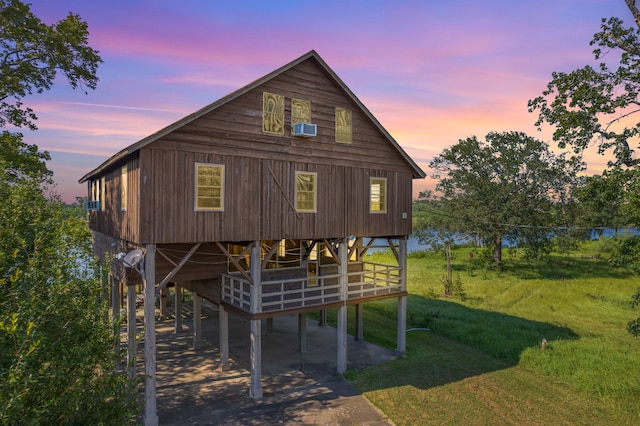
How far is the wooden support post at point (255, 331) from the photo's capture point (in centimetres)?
1486

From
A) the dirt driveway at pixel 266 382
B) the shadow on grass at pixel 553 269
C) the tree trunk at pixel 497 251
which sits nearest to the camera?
the dirt driveway at pixel 266 382

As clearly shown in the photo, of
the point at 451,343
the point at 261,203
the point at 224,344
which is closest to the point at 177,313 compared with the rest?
the point at 224,344

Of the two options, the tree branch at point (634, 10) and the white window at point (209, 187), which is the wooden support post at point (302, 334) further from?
the tree branch at point (634, 10)

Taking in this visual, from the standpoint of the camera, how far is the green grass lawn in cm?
1411

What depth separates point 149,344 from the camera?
12.8m

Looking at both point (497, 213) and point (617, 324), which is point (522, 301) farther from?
point (497, 213)

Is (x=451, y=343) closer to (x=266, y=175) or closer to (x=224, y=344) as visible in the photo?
(x=224, y=344)

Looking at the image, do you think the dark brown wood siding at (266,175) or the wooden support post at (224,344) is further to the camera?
the wooden support post at (224,344)

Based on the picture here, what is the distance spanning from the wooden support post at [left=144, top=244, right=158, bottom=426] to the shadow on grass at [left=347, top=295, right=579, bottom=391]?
7.44 metres

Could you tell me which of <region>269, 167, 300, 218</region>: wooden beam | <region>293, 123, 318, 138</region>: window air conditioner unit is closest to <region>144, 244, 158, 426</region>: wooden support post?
<region>269, 167, 300, 218</region>: wooden beam

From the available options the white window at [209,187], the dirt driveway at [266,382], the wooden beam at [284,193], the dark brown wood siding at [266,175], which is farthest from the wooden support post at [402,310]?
the white window at [209,187]

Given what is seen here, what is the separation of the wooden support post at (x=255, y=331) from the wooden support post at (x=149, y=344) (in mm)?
3414

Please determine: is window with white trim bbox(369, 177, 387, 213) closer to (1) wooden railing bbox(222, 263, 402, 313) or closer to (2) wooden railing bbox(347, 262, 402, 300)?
(2) wooden railing bbox(347, 262, 402, 300)

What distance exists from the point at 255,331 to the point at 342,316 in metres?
4.21
